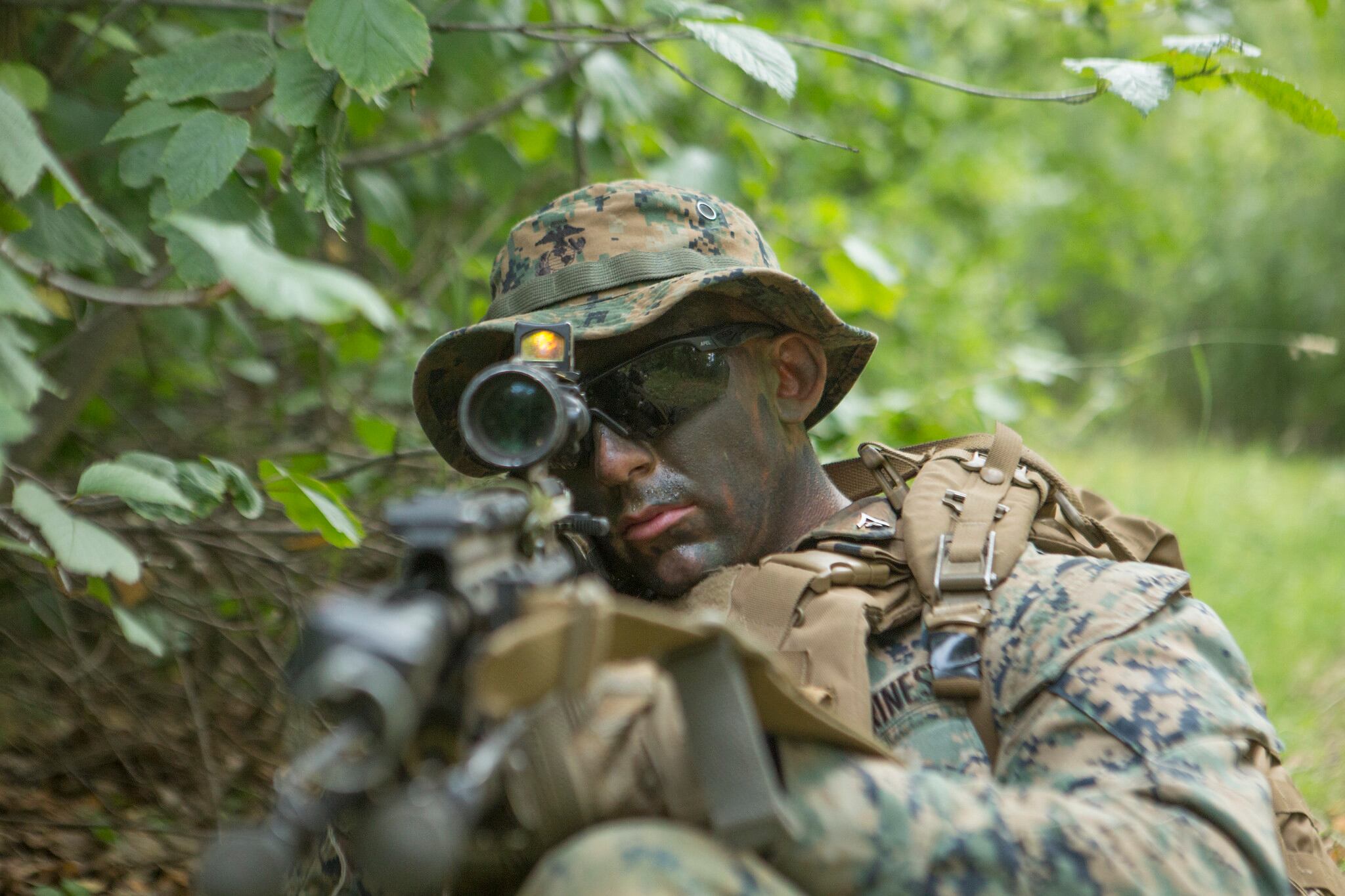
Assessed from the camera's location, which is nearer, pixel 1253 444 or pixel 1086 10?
pixel 1086 10

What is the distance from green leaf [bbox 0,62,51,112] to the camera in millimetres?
2131

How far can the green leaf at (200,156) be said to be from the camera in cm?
195

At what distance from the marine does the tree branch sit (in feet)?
2.82

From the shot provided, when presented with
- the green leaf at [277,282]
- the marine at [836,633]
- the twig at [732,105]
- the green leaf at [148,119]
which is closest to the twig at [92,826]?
the marine at [836,633]

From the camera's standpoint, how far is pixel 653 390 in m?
2.21

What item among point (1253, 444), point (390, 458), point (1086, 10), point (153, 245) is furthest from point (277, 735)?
point (1253, 444)

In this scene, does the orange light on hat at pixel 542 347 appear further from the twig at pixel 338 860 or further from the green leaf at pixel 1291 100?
the green leaf at pixel 1291 100

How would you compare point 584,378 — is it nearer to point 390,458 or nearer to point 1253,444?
point 390,458

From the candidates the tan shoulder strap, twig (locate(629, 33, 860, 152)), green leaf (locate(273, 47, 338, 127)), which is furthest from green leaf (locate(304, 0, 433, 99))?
the tan shoulder strap

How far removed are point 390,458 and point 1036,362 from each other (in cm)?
252

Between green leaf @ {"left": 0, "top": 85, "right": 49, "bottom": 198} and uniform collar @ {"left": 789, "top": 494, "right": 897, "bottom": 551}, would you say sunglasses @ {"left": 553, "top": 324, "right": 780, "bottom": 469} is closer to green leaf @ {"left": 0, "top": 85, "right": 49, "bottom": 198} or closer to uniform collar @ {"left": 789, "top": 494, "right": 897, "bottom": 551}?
uniform collar @ {"left": 789, "top": 494, "right": 897, "bottom": 551}

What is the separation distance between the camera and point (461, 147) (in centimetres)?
351

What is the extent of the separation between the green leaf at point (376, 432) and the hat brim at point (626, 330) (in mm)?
547

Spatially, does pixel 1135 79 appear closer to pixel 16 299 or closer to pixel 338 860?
pixel 16 299
